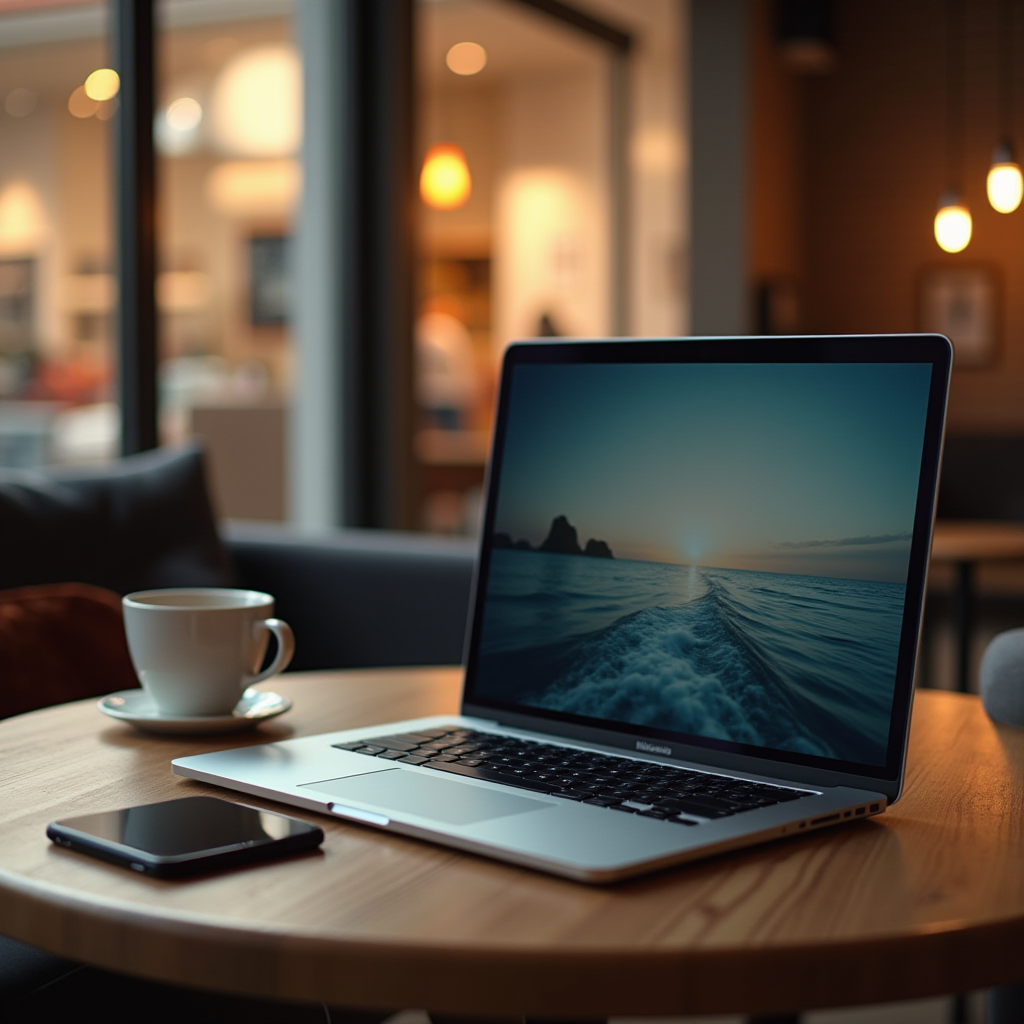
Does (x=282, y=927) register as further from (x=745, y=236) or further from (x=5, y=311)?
(x=5, y=311)

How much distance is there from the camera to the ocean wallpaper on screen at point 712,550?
769 mm

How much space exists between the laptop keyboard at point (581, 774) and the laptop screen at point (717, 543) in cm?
4

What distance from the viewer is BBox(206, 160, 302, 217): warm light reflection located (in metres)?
8.59

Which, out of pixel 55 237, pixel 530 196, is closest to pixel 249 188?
pixel 530 196

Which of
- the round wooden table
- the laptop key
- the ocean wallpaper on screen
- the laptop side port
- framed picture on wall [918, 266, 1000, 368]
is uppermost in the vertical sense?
framed picture on wall [918, 266, 1000, 368]

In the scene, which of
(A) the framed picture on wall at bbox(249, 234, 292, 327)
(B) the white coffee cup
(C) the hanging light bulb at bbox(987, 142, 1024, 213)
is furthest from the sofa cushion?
(A) the framed picture on wall at bbox(249, 234, 292, 327)

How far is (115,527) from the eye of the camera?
1.96m

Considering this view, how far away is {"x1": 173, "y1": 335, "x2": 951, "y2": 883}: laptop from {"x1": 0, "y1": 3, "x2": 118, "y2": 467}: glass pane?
2.11m

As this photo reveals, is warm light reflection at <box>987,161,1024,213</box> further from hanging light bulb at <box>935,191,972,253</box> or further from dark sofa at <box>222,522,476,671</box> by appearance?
dark sofa at <box>222,522,476,671</box>

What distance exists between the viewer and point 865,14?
5.84 metres

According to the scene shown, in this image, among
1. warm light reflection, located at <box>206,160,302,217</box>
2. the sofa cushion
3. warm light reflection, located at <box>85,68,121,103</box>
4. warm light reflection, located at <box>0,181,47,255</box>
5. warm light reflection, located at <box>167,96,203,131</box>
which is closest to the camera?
the sofa cushion

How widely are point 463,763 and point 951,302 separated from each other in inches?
216

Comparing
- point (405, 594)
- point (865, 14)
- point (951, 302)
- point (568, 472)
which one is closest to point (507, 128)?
point (865, 14)

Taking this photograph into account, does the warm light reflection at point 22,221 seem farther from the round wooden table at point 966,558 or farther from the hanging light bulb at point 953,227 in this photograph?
the round wooden table at point 966,558
